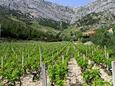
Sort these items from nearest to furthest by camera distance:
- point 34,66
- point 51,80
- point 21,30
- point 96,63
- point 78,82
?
point 51,80 < point 78,82 < point 34,66 < point 96,63 < point 21,30

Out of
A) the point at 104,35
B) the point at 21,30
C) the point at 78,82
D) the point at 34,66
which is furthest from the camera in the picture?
the point at 21,30

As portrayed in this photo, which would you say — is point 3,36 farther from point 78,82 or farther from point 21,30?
point 78,82

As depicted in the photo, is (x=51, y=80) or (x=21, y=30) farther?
(x=21, y=30)

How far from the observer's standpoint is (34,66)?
90.7 ft

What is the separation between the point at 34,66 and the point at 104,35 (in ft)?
153

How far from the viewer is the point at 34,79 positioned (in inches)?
969

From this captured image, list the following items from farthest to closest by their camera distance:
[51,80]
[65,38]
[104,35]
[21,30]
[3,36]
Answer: [65,38]
[21,30]
[3,36]
[104,35]
[51,80]

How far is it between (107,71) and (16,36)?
89.3m

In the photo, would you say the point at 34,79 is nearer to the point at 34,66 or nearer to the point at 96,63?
the point at 34,66

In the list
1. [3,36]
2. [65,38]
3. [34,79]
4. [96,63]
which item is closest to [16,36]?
[3,36]

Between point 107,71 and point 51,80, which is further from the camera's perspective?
point 107,71

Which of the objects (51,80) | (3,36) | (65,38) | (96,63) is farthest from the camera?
(65,38)

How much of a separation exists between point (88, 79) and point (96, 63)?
13.5 m

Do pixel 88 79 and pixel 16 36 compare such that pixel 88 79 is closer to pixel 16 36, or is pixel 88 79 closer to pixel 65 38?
pixel 16 36
